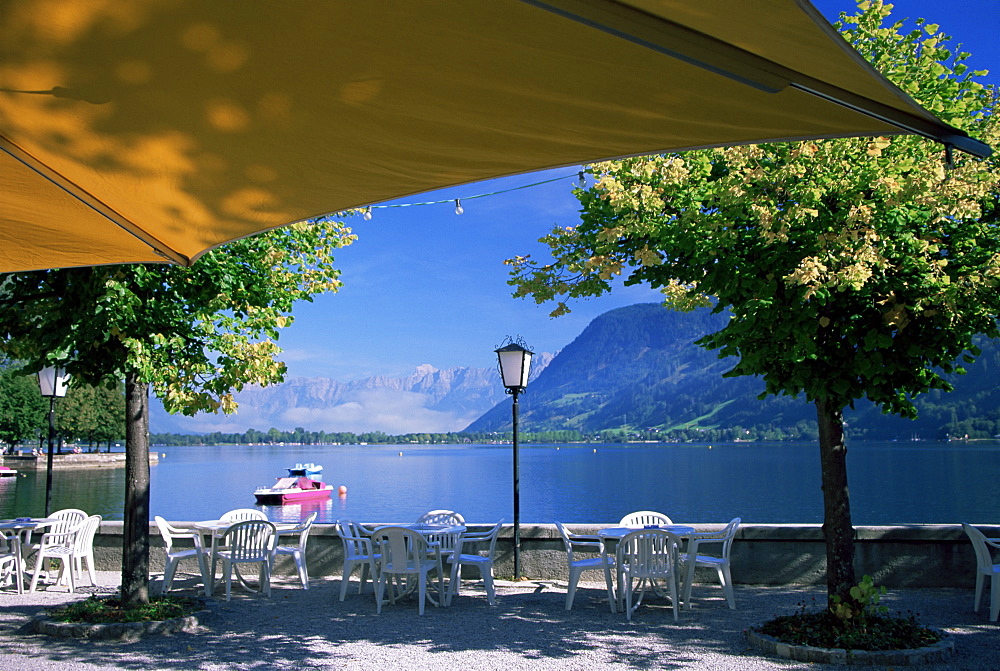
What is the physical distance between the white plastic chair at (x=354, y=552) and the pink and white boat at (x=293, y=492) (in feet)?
179

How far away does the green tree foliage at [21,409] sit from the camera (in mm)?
64875

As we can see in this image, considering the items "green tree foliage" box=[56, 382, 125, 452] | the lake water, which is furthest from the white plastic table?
"green tree foliage" box=[56, 382, 125, 452]

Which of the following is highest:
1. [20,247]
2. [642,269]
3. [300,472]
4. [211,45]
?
[642,269]

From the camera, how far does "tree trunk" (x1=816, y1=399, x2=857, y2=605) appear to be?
645 centimetres

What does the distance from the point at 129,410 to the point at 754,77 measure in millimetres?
7715

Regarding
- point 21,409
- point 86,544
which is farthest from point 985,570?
point 21,409

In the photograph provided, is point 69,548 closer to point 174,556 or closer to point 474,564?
point 174,556

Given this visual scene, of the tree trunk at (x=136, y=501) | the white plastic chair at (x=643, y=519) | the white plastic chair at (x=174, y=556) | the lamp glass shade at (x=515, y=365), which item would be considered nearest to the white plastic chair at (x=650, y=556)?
the white plastic chair at (x=643, y=519)

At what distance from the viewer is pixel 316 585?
392 inches

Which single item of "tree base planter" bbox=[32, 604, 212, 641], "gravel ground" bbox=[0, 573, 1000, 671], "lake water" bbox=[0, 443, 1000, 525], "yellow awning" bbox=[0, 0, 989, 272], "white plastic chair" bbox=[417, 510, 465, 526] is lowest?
"lake water" bbox=[0, 443, 1000, 525]

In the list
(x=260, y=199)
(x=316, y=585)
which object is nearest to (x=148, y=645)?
(x=316, y=585)

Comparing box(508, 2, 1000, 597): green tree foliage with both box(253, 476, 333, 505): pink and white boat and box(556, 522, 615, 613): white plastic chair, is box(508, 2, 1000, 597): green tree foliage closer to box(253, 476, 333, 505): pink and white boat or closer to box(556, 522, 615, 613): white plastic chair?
box(556, 522, 615, 613): white plastic chair

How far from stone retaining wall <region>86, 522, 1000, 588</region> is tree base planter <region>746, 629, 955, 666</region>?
3026 mm

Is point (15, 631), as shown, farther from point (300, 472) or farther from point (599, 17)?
point (300, 472)
